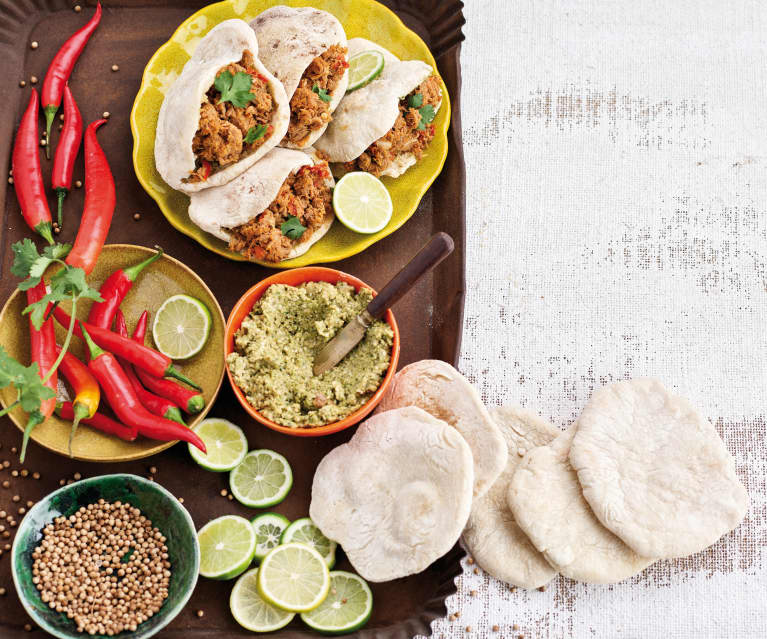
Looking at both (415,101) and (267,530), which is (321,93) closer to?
(415,101)

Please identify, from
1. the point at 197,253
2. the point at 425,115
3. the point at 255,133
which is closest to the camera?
the point at 255,133

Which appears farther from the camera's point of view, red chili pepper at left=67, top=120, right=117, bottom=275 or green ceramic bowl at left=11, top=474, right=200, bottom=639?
red chili pepper at left=67, top=120, right=117, bottom=275

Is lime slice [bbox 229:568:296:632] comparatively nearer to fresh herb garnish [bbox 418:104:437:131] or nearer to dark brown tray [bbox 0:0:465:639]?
dark brown tray [bbox 0:0:465:639]

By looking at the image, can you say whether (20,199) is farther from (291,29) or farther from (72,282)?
(291,29)

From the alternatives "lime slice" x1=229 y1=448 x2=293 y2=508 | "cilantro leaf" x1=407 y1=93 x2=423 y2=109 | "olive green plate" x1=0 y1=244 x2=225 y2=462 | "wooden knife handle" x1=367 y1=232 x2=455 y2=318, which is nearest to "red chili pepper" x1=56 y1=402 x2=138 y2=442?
"olive green plate" x1=0 y1=244 x2=225 y2=462

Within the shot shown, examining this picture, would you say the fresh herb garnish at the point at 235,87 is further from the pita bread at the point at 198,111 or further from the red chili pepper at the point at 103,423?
the red chili pepper at the point at 103,423

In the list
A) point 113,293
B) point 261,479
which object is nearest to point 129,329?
point 113,293

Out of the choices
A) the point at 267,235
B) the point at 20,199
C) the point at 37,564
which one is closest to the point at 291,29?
the point at 267,235
